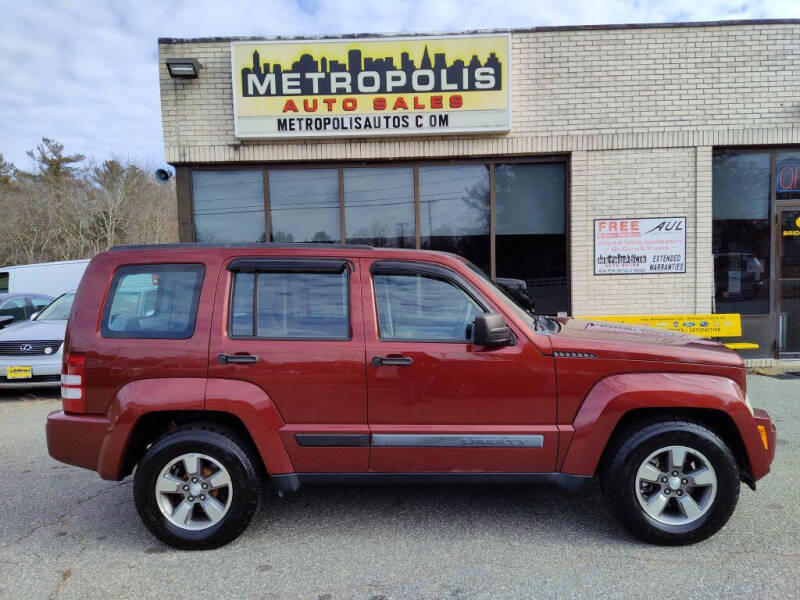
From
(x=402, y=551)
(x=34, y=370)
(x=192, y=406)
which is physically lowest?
(x=402, y=551)

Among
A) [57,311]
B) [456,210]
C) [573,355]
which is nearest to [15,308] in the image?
[57,311]

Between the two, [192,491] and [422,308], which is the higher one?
[422,308]

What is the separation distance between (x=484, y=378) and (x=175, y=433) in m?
1.93

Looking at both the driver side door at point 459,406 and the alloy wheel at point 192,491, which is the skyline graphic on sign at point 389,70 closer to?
the driver side door at point 459,406

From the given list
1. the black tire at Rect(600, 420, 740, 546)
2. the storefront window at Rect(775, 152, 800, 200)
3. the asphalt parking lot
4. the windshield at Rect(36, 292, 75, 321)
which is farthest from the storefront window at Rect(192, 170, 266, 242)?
the storefront window at Rect(775, 152, 800, 200)

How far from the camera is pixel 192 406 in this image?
10.5 ft

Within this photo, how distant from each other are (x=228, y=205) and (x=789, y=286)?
9.21 metres

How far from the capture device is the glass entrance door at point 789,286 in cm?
857

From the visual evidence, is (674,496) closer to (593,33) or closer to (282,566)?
(282,566)

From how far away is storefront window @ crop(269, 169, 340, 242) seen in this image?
880cm

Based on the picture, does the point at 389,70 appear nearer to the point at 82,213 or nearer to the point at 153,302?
the point at 153,302

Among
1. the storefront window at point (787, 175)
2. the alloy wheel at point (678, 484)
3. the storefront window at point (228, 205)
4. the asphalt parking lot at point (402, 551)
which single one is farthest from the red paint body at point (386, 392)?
the storefront window at point (787, 175)

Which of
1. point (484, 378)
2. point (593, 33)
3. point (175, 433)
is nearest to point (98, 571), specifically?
point (175, 433)

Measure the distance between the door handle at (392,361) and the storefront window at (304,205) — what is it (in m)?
5.87
